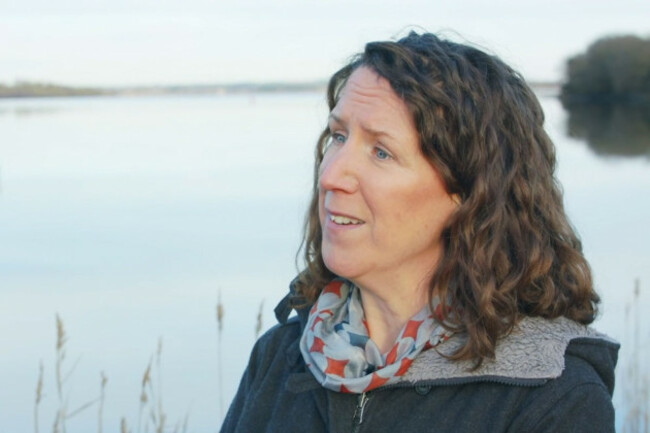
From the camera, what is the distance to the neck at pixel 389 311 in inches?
100

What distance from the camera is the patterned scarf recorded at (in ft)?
8.04

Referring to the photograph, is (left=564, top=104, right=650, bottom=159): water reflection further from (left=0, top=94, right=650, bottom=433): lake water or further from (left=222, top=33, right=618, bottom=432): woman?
(left=222, top=33, right=618, bottom=432): woman

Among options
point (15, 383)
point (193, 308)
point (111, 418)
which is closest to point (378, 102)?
point (111, 418)

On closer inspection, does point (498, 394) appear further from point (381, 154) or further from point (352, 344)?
point (381, 154)

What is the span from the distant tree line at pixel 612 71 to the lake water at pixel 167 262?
18.4 m

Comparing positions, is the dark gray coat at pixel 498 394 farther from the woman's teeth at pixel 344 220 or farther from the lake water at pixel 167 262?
the lake water at pixel 167 262

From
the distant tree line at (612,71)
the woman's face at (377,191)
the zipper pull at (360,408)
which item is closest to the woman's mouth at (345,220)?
the woman's face at (377,191)

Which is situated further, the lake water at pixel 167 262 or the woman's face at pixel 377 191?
A: the lake water at pixel 167 262

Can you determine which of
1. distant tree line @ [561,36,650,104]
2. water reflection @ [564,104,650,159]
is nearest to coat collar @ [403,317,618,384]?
water reflection @ [564,104,650,159]

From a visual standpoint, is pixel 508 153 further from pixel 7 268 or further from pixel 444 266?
pixel 7 268

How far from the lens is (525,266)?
2453 mm

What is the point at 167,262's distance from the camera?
405 inches

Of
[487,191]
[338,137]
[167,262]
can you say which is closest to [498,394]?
[487,191]

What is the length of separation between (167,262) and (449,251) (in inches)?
314
